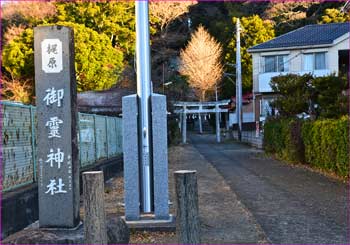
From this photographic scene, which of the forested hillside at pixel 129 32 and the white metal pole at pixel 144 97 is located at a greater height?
the forested hillside at pixel 129 32

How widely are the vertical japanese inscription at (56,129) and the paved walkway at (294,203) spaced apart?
2.80 metres

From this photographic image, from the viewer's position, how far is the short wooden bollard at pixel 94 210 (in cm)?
393

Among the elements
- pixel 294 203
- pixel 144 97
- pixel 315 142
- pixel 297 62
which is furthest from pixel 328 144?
pixel 297 62

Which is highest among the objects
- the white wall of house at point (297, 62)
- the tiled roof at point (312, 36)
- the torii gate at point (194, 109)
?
the tiled roof at point (312, 36)

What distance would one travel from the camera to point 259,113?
39469 mm

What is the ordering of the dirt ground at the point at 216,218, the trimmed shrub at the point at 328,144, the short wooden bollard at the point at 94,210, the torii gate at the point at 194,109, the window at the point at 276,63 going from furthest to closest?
the torii gate at the point at 194,109, the window at the point at 276,63, the trimmed shrub at the point at 328,144, the dirt ground at the point at 216,218, the short wooden bollard at the point at 94,210

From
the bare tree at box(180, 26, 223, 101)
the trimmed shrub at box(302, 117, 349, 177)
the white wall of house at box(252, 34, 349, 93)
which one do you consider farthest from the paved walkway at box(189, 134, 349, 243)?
the bare tree at box(180, 26, 223, 101)

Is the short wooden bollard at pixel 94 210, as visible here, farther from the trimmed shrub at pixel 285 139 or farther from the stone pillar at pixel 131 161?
the trimmed shrub at pixel 285 139

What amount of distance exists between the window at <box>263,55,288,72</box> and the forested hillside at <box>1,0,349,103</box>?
611cm

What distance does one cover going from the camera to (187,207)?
145 inches

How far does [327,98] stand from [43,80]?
46.0 ft

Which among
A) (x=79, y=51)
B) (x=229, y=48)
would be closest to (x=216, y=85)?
(x=229, y=48)

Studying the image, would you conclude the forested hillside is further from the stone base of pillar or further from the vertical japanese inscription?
the vertical japanese inscription

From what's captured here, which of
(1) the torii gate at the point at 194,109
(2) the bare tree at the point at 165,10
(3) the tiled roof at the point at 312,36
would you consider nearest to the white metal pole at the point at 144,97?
(3) the tiled roof at the point at 312,36
